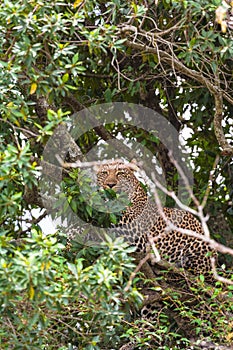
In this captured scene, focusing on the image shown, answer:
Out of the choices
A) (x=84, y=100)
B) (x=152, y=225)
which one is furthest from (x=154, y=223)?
(x=84, y=100)

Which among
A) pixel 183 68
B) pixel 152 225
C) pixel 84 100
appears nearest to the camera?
pixel 183 68

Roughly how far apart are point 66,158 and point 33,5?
1.20m

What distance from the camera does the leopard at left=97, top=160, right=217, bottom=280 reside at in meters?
6.38

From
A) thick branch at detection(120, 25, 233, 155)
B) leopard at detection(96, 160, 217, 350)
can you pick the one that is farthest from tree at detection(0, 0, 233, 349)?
leopard at detection(96, 160, 217, 350)

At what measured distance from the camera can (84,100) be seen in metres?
7.09

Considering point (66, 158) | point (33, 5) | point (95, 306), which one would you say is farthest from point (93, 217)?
point (33, 5)

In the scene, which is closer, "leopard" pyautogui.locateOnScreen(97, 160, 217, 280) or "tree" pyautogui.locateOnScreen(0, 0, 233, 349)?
"tree" pyautogui.locateOnScreen(0, 0, 233, 349)

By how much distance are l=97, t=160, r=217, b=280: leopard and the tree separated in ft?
1.14

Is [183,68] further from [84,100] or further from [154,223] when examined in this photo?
[84,100]

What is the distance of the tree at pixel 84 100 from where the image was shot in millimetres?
4508

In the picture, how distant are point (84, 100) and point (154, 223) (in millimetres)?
1281

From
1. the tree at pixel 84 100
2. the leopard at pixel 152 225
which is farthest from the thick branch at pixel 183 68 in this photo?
the leopard at pixel 152 225

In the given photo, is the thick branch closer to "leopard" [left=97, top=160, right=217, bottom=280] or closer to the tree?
the tree

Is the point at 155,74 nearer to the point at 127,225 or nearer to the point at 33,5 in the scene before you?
the point at 127,225
